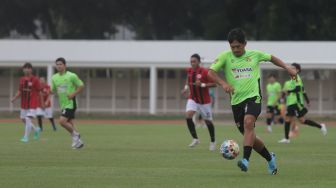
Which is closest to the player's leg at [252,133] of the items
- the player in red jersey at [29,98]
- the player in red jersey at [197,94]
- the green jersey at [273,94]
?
the player in red jersey at [197,94]

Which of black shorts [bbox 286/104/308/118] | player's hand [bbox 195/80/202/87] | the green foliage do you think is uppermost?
the green foliage

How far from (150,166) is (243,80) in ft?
8.08

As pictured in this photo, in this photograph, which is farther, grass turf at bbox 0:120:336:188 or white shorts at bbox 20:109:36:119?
white shorts at bbox 20:109:36:119

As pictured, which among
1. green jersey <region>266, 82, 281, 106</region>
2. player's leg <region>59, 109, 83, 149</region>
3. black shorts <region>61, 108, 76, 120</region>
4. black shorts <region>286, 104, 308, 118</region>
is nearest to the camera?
player's leg <region>59, 109, 83, 149</region>

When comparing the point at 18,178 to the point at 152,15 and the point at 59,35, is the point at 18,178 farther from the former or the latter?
the point at 59,35

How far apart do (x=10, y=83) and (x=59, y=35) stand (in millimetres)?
22819

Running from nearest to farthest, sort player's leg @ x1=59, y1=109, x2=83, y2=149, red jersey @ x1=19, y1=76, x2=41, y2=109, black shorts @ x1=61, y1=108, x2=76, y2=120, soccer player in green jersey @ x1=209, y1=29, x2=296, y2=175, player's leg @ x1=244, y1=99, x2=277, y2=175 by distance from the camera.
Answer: player's leg @ x1=244, y1=99, x2=277, y2=175 → soccer player in green jersey @ x1=209, y1=29, x2=296, y2=175 → player's leg @ x1=59, y1=109, x2=83, y2=149 → black shorts @ x1=61, y1=108, x2=76, y2=120 → red jersey @ x1=19, y1=76, x2=41, y2=109

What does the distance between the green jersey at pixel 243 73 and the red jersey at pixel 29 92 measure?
38.4ft

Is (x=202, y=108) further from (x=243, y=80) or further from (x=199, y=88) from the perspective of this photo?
(x=243, y=80)

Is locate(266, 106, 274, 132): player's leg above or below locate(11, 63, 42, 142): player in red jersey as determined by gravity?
below

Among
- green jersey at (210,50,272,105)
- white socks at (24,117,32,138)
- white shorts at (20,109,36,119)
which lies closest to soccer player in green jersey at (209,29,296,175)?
green jersey at (210,50,272,105)

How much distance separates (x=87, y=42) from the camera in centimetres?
4769

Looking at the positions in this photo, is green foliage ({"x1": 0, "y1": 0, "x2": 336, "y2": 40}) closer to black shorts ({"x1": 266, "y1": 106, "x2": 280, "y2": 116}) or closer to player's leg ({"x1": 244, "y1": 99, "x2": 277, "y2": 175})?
black shorts ({"x1": 266, "y1": 106, "x2": 280, "y2": 116})

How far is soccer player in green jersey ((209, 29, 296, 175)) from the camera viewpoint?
13.4 metres
